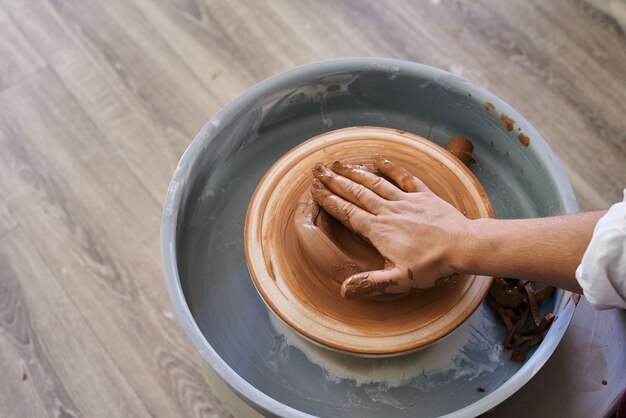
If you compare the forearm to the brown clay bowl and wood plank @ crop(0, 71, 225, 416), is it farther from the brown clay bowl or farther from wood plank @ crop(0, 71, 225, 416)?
wood plank @ crop(0, 71, 225, 416)

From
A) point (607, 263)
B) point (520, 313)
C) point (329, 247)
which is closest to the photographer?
point (607, 263)

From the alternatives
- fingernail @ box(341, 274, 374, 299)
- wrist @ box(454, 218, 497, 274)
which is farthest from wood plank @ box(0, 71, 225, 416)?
wrist @ box(454, 218, 497, 274)

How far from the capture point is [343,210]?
1.12 metres

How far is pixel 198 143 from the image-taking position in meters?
1.33

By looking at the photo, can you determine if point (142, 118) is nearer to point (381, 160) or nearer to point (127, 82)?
point (127, 82)

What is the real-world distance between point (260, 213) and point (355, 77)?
0.45 metres

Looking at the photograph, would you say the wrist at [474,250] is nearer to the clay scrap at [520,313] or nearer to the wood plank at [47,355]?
the clay scrap at [520,313]

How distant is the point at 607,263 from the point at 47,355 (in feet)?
4.61

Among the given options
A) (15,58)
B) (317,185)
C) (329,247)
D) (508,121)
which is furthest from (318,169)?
(15,58)

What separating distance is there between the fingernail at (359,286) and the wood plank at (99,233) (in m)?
0.69

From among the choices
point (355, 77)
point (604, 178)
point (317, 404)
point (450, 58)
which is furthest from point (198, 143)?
point (604, 178)

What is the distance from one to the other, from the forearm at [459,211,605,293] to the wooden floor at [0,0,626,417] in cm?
88

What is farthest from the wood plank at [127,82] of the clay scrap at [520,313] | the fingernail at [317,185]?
the clay scrap at [520,313]

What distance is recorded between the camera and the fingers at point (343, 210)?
1.10 meters
